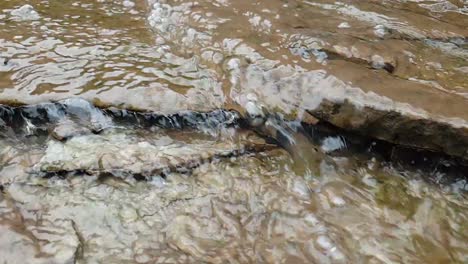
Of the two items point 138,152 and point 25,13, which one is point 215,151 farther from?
point 25,13

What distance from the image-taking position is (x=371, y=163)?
3787 millimetres

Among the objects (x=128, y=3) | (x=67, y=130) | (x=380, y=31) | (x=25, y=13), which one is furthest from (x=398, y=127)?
(x=25, y=13)

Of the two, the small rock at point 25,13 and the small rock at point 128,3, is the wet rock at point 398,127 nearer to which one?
A: the small rock at point 128,3

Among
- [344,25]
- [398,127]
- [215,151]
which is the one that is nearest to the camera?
[398,127]

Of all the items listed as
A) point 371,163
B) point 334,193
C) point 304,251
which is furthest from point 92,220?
point 371,163

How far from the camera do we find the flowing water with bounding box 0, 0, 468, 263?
124 inches

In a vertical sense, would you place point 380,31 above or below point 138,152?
above

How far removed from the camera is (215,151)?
3.81m

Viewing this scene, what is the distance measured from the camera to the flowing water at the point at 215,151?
124 inches

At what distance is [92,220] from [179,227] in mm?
606

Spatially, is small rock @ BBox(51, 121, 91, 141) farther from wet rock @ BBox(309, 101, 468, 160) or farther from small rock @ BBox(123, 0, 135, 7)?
small rock @ BBox(123, 0, 135, 7)

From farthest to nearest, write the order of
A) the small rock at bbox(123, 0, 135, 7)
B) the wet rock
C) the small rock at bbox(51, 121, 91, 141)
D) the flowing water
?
1. the small rock at bbox(123, 0, 135, 7)
2. the small rock at bbox(51, 121, 91, 141)
3. the wet rock
4. the flowing water

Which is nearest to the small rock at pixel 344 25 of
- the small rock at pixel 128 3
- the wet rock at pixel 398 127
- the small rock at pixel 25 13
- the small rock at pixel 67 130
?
the wet rock at pixel 398 127

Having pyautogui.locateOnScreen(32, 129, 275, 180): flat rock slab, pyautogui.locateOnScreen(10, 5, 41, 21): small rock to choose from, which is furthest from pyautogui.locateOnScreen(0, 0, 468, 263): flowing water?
pyautogui.locateOnScreen(10, 5, 41, 21): small rock
